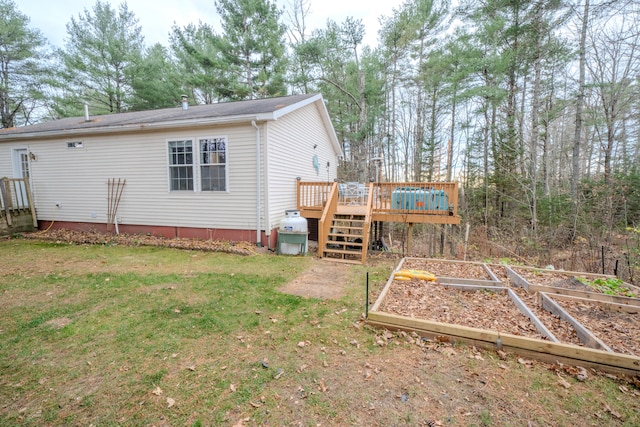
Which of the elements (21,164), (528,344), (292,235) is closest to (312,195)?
(292,235)

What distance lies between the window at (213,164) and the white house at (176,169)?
0.03 metres

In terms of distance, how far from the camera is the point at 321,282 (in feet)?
17.2

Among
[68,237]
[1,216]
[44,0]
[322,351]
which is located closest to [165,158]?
[68,237]

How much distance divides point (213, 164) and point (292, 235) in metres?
3.00

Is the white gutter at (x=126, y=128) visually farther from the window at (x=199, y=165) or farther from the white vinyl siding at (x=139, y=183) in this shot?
the window at (x=199, y=165)

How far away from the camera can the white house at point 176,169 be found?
7395 millimetres

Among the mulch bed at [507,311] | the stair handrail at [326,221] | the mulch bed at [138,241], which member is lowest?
the mulch bed at [507,311]

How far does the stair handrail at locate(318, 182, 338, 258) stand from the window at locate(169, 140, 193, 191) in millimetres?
4006

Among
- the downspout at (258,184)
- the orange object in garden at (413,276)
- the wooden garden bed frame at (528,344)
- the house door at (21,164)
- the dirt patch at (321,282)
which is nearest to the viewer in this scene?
the wooden garden bed frame at (528,344)

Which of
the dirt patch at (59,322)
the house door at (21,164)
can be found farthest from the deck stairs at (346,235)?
the house door at (21,164)

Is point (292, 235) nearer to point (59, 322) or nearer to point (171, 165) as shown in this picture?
point (171, 165)

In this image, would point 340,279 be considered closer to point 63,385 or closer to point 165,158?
point 63,385

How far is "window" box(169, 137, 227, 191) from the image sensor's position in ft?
25.0

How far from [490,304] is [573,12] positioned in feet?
39.2
